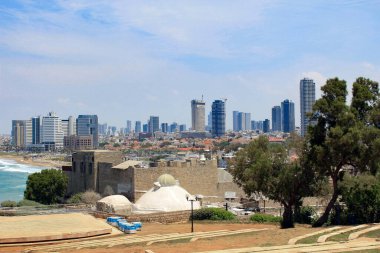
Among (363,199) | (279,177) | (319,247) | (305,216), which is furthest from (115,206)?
(319,247)

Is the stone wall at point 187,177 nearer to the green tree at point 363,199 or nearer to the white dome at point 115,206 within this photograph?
the white dome at point 115,206

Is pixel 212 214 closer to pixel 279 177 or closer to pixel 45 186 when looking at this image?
pixel 279 177

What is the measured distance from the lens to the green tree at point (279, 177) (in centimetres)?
2488

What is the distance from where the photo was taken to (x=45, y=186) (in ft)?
151

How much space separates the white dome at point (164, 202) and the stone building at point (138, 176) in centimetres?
538

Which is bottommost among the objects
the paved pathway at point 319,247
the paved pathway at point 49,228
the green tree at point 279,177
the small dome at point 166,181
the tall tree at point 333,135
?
the paved pathway at point 49,228

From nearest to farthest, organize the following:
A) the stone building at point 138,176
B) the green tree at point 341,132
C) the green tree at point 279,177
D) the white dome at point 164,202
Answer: the green tree at point 341,132 → the green tree at point 279,177 → the white dome at point 164,202 → the stone building at point 138,176

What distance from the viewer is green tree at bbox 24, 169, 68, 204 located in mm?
45688

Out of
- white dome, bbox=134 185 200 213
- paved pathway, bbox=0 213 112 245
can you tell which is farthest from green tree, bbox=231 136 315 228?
white dome, bbox=134 185 200 213

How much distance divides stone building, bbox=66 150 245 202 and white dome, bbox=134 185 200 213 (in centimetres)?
538

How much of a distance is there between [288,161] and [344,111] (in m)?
3.89

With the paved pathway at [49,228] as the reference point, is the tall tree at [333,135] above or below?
above

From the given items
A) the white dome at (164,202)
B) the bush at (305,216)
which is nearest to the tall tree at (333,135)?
the bush at (305,216)

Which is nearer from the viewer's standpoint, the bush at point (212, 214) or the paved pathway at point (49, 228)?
the paved pathway at point (49, 228)
